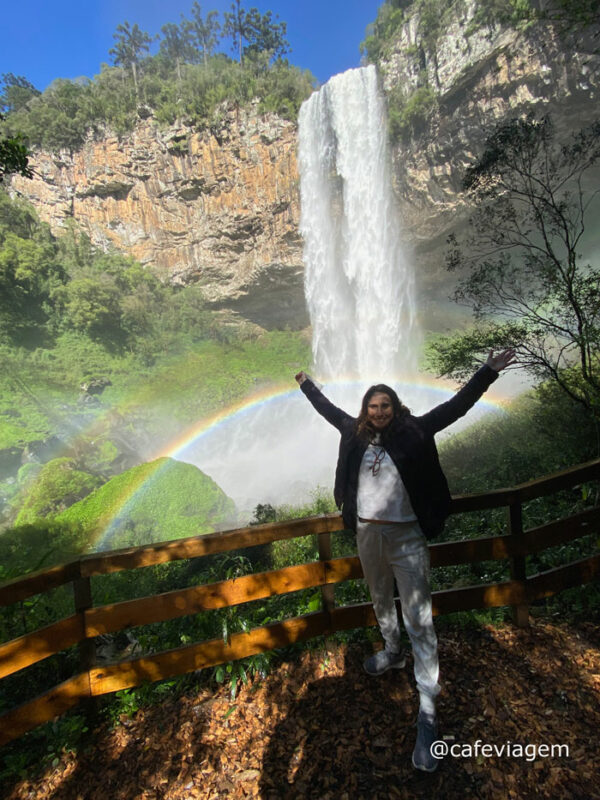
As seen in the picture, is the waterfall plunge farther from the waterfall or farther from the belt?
the belt

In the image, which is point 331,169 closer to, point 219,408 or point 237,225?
point 237,225

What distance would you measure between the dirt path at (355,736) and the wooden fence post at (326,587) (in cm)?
38

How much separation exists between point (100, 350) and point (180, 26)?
42.6 m

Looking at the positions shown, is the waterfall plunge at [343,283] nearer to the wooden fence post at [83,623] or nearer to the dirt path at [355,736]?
the dirt path at [355,736]

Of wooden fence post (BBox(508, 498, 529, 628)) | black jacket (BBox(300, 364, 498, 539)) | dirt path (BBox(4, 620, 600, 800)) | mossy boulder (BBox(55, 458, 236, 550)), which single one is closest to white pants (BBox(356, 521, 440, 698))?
black jacket (BBox(300, 364, 498, 539))

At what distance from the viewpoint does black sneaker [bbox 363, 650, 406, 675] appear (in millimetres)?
2666

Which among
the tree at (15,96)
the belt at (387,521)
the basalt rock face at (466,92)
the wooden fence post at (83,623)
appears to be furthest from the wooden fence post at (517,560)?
the tree at (15,96)

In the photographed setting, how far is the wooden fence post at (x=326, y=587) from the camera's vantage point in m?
2.75

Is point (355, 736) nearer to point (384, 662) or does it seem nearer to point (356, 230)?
point (384, 662)

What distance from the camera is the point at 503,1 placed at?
18750mm

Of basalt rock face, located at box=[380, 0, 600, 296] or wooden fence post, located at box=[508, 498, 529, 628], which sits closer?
wooden fence post, located at box=[508, 498, 529, 628]

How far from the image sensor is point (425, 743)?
83.1 inches

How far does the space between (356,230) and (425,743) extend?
29.2 metres

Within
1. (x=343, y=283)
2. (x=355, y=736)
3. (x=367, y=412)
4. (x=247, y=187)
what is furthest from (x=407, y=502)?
(x=247, y=187)
